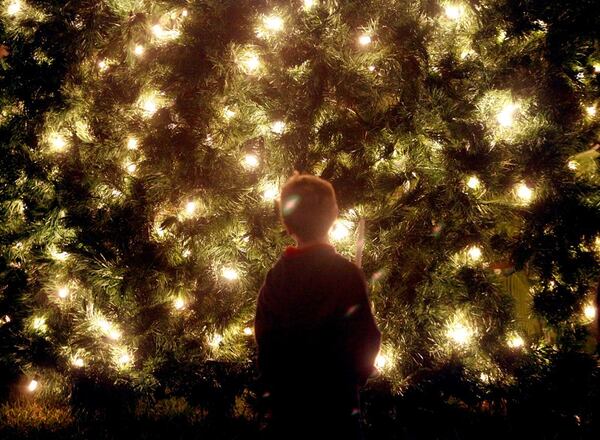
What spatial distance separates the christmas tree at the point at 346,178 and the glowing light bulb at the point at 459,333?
0.03 metres

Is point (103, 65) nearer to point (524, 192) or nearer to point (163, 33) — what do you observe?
point (163, 33)

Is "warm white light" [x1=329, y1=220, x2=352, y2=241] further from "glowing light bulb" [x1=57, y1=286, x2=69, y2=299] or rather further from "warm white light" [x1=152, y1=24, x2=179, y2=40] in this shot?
"glowing light bulb" [x1=57, y1=286, x2=69, y2=299]

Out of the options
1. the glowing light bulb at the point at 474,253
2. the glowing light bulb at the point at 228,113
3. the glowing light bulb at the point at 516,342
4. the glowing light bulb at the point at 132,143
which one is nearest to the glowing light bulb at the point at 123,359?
the glowing light bulb at the point at 132,143

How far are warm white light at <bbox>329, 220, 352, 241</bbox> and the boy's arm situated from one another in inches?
40.9

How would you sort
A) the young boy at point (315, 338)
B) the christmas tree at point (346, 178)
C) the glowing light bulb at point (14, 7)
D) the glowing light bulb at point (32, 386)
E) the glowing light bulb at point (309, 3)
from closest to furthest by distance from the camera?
1. the young boy at point (315, 338)
2. the christmas tree at point (346, 178)
3. the glowing light bulb at point (309, 3)
4. the glowing light bulb at point (14, 7)
5. the glowing light bulb at point (32, 386)

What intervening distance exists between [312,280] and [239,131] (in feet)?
4.99

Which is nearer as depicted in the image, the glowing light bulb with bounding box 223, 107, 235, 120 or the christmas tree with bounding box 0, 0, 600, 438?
the christmas tree with bounding box 0, 0, 600, 438

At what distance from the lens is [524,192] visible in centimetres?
273

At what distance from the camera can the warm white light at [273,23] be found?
2.85m

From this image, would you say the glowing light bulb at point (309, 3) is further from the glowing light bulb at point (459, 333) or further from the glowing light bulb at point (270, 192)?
the glowing light bulb at point (459, 333)

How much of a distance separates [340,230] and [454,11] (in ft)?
6.26

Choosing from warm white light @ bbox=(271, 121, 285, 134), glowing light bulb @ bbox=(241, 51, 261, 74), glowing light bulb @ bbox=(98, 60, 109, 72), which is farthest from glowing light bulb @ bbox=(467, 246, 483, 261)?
glowing light bulb @ bbox=(98, 60, 109, 72)

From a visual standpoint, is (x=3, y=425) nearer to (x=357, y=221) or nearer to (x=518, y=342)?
(x=357, y=221)

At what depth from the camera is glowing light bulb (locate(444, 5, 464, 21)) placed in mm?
2861
